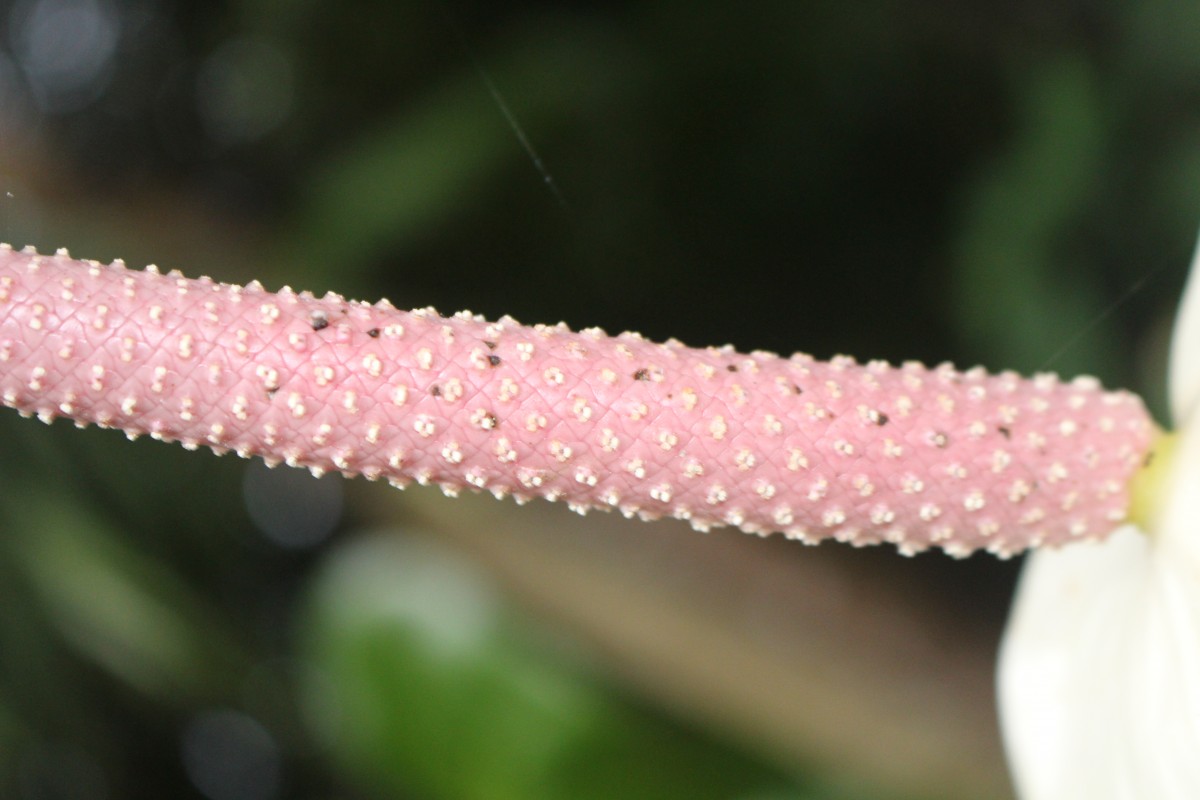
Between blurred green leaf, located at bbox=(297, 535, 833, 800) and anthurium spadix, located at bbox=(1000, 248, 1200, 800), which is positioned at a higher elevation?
→ anthurium spadix, located at bbox=(1000, 248, 1200, 800)

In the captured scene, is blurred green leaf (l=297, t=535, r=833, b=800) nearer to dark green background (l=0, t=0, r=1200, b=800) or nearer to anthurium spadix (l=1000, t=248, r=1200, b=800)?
dark green background (l=0, t=0, r=1200, b=800)

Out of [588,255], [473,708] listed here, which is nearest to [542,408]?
[473,708]

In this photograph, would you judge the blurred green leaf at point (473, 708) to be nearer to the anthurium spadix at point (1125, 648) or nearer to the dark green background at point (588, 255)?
the dark green background at point (588, 255)

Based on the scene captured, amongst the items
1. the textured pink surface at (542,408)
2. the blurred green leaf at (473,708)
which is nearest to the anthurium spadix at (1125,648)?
the textured pink surface at (542,408)

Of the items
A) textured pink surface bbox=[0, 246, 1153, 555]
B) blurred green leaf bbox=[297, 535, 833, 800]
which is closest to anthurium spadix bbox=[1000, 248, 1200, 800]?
textured pink surface bbox=[0, 246, 1153, 555]

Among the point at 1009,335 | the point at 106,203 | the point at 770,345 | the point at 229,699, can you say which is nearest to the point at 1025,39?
the point at 1009,335

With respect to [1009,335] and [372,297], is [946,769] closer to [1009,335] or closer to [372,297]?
[1009,335]

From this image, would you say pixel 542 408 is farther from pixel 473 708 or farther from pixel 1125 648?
pixel 473 708
